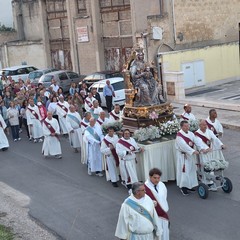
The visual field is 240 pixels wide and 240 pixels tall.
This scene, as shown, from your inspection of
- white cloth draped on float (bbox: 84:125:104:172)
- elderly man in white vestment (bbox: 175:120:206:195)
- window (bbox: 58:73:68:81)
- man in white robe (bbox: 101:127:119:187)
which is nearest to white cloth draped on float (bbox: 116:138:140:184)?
man in white robe (bbox: 101:127:119:187)

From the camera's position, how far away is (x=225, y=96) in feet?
75.8

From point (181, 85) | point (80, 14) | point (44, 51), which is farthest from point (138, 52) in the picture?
point (44, 51)

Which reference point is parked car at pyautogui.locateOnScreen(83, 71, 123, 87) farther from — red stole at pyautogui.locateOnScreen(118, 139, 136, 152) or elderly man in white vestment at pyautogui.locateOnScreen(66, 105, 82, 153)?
red stole at pyautogui.locateOnScreen(118, 139, 136, 152)

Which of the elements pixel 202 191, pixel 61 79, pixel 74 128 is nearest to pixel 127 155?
pixel 202 191

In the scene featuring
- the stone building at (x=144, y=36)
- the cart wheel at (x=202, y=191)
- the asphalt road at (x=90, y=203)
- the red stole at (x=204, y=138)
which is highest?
the stone building at (x=144, y=36)

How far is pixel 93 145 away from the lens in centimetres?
1355

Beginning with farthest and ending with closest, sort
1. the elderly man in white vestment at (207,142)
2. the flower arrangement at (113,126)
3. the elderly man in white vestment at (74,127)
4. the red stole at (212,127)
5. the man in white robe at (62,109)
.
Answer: the man in white robe at (62,109), the elderly man in white vestment at (74,127), the flower arrangement at (113,126), the red stole at (212,127), the elderly man in white vestment at (207,142)

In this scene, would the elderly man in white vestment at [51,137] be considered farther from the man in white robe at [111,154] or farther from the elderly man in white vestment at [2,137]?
the man in white robe at [111,154]

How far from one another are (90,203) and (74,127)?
197 inches

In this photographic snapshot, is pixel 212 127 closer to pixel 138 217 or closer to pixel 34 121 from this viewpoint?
pixel 138 217

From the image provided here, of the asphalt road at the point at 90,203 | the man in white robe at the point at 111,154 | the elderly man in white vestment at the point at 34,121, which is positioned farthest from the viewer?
the elderly man in white vestment at the point at 34,121

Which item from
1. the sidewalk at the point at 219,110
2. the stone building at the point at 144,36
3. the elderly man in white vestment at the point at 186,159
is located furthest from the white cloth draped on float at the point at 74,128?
the stone building at the point at 144,36

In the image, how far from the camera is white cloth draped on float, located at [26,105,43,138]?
1798 centimetres

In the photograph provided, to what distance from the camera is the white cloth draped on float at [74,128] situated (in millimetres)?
16156
